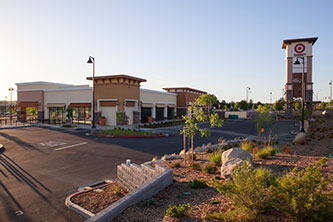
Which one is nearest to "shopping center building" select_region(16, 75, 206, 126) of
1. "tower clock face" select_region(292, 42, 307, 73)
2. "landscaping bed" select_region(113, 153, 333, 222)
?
"landscaping bed" select_region(113, 153, 333, 222)

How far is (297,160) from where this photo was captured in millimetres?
9688

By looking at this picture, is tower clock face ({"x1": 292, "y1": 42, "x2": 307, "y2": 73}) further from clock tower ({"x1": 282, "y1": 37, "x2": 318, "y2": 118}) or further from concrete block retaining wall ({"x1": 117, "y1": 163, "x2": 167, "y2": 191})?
concrete block retaining wall ({"x1": 117, "y1": 163, "x2": 167, "y2": 191})

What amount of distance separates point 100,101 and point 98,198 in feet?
90.6

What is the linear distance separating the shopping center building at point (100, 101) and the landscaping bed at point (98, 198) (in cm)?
2045

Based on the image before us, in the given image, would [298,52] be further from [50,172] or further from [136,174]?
[50,172]

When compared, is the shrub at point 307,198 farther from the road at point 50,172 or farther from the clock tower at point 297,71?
the clock tower at point 297,71

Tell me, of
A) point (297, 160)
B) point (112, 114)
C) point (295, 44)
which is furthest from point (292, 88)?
point (297, 160)

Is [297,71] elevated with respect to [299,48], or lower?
lower

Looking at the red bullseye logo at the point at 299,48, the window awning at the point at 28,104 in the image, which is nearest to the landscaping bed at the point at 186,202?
the window awning at the point at 28,104

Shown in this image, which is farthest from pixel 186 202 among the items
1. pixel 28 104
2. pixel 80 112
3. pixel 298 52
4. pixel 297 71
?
pixel 298 52

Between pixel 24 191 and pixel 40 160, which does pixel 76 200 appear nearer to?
pixel 24 191

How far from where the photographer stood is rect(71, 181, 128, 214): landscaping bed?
22.6 feet

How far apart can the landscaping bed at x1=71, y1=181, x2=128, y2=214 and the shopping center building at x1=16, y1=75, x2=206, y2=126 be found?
20.5 m

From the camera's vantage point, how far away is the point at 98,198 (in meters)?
7.47
